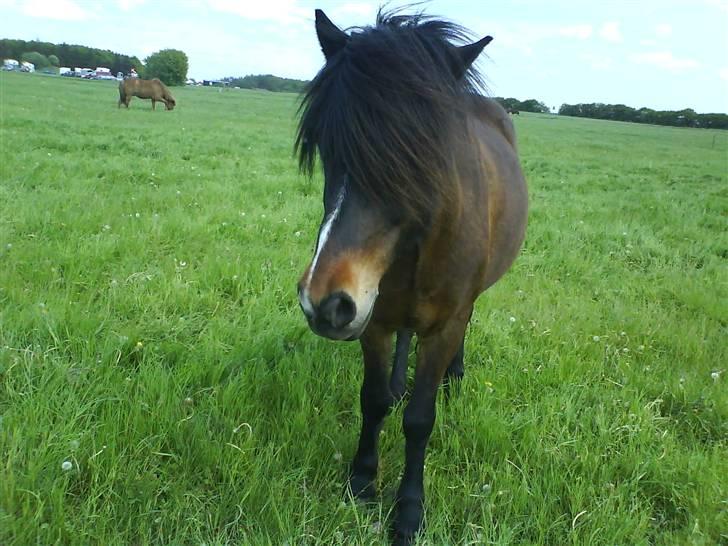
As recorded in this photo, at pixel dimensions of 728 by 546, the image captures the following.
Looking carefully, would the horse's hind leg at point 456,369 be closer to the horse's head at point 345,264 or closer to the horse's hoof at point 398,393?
the horse's hoof at point 398,393

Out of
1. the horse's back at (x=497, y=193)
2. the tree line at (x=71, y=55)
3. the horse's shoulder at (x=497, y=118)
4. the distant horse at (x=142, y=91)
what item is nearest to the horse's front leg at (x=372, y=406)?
the horse's back at (x=497, y=193)

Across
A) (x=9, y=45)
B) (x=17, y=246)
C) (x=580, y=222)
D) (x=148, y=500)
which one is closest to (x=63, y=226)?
(x=17, y=246)

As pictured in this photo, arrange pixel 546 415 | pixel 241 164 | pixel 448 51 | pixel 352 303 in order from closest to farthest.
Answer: pixel 352 303 < pixel 448 51 < pixel 546 415 < pixel 241 164

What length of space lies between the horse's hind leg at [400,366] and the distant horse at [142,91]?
94.7 ft

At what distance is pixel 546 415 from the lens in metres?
2.93

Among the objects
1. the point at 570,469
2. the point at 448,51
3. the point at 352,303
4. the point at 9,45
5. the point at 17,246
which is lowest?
the point at 570,469

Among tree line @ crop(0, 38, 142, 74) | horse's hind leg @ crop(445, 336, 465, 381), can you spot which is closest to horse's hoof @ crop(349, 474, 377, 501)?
horse's hind leg @ crop(445, 336, 465, 381)

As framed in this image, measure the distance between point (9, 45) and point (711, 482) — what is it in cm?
11326

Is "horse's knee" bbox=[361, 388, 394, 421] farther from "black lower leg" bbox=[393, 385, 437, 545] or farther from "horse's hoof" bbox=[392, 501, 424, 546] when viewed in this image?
"horse's hoof" bbox=[392, 501, 424, 546]

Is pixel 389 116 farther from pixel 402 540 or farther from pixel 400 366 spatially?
pixel 400 366

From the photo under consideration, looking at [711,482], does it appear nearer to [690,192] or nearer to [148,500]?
[148,500]

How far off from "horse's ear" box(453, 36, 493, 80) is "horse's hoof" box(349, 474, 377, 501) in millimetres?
1809

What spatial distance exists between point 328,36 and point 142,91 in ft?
101

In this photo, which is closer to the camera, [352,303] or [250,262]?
[352,303]
